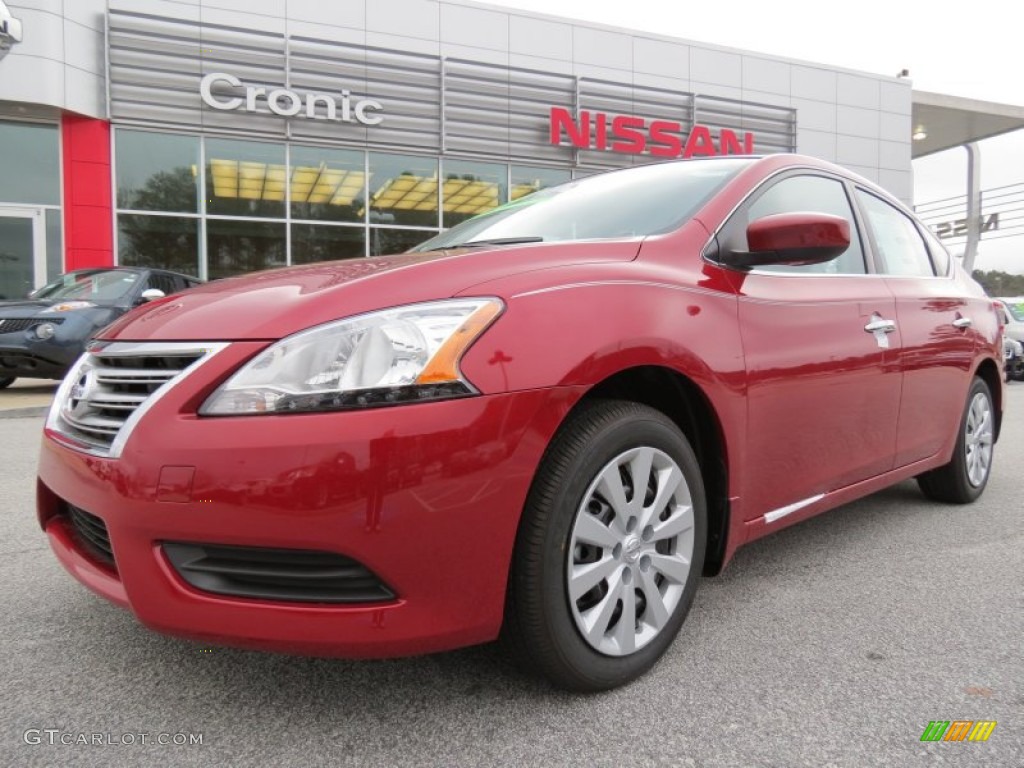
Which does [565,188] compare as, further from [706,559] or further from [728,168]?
[706,559]

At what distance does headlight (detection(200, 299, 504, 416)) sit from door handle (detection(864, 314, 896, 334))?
5.84ft

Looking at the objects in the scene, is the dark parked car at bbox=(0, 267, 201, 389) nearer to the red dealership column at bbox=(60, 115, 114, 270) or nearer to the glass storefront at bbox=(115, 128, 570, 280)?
the red dealership column at bbox=(60, 115, 114, 270)

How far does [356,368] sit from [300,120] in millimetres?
13513

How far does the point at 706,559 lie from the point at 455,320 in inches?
45.6

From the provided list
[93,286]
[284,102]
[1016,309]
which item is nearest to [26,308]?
[93,286]

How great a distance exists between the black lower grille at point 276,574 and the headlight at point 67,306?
24.2 ft

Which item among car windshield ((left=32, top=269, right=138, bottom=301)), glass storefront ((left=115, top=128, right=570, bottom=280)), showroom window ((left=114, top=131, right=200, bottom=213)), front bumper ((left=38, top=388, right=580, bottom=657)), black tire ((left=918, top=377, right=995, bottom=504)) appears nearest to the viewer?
front bumper ((left=38, top=388, right=580, bottom=657))

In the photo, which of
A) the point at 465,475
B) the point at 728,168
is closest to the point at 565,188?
the point at 728,168

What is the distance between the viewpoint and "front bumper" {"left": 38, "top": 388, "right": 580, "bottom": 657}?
1457 millimetres

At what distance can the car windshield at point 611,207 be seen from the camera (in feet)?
7.84

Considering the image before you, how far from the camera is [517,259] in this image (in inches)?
73.0

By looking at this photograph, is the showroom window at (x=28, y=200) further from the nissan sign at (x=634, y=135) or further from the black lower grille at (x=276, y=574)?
the black lower grille at (x=276, y=574)

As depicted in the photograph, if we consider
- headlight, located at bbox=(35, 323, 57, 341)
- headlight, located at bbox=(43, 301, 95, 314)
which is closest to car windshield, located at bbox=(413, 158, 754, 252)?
headlight, located at bbox=(35, 323, 57, 341)

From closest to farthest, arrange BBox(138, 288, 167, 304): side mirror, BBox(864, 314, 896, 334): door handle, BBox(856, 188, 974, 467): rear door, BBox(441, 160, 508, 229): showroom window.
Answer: BBox(864, 314, 896, 334): door handle
BBox(856, 188, 974, 467): rear door
BBox(138, 288, 167, 304): side mirror
BBox(441, 160, 508, 229): showroom window
